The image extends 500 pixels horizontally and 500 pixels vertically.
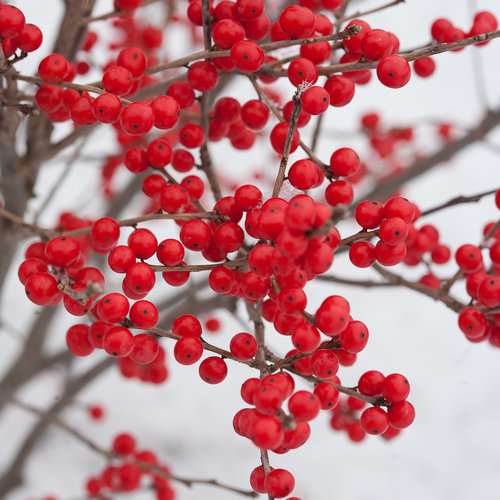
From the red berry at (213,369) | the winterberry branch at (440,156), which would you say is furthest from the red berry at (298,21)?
the winterberry branch at (440,156)

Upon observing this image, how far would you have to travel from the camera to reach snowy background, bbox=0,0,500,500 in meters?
1.04

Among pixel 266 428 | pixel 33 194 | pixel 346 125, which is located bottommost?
pixel 266 428

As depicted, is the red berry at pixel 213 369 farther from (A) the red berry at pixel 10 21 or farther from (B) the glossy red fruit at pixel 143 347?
(A) the red berry at pixel 10 21

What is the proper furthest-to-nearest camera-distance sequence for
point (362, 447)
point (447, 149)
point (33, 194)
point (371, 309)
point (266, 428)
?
point (371, 309) → point (362, 447) → point (447, 149) → point (33, 194) → point (266, 428)

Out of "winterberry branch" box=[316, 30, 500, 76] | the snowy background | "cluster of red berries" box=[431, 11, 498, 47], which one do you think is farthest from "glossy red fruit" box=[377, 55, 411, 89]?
the snowy background

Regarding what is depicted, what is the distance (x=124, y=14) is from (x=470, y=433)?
101 cm

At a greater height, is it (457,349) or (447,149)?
(457,349)

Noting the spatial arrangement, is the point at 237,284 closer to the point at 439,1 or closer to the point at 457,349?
the point at 457,349

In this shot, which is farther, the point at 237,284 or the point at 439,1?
the point at 439,1

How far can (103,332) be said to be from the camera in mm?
373

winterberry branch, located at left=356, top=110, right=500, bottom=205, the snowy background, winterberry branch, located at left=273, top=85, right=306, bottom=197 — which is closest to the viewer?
winterberry branch, located at left=273, top=85, right=306, bottom=197

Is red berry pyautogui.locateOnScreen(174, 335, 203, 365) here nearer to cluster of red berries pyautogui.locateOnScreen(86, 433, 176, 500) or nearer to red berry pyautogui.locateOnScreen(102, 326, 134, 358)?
red berry pyautogui.locateOnScreen(102, 326, 134, 358)

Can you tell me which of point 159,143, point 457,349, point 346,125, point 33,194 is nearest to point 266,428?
point 159,143

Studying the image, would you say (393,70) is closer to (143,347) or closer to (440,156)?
(143,347)
